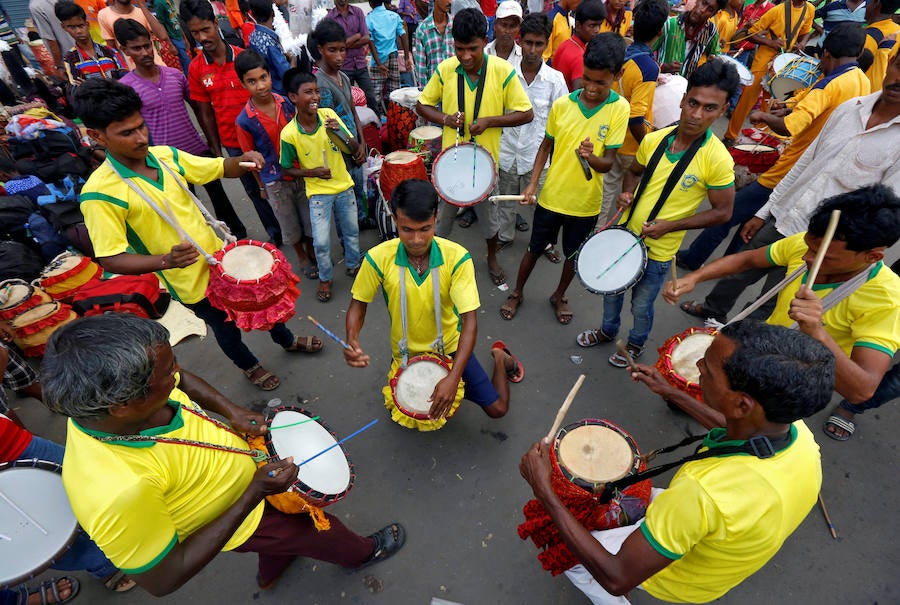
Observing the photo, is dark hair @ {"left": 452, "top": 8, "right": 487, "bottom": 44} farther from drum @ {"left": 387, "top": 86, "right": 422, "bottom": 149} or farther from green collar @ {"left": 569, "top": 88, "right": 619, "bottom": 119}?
drum @ {"left": 387, "top": 86, "right": 422, "bottom": 149}

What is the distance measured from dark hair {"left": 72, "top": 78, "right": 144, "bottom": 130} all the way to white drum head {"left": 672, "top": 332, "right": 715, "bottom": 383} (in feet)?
11.8

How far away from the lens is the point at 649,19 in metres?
4.34

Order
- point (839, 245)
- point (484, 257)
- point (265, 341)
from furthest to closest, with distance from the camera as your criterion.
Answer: point (484, 257) < point (265, 341) < point (839, 245)

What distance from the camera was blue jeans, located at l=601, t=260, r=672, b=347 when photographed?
352 centimetres

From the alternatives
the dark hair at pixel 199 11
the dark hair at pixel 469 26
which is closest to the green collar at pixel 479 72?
the dark hair at pixel 469 26

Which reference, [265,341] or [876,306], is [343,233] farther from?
[876,306]

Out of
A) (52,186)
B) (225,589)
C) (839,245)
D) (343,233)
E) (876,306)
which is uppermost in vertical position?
(839,245)

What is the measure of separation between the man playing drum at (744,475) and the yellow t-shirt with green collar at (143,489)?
60.3 inches

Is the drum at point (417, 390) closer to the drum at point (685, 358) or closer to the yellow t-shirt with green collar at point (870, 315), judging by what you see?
the drum at point (685, 358)

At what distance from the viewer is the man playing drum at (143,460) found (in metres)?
1.37

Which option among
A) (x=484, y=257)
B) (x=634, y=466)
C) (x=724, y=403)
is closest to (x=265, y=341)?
(x=484, y=257)

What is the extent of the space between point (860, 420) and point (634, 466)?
8.73ft

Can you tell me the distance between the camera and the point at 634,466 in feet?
7.82

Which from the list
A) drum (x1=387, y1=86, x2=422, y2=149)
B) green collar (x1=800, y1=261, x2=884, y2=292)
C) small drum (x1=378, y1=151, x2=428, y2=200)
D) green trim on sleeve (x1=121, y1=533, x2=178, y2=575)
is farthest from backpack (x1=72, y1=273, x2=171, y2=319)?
green collar (x1=800, y1=261, x2=884, y2=292)
